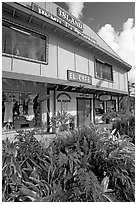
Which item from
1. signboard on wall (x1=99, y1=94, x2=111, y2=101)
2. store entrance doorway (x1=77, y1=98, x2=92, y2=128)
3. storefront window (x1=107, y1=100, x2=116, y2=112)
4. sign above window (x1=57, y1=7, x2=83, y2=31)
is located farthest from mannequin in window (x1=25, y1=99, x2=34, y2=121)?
storefront window (x1=107, y1=100, x2=116, y2=112)

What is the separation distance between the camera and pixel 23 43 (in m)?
7.56

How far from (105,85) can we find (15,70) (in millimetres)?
7421

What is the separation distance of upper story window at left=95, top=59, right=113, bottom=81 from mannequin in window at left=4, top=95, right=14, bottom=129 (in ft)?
21.1

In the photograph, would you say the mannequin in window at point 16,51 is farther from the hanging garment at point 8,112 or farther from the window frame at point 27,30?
the hanging garment at point 8,112

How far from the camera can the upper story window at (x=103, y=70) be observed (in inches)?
459

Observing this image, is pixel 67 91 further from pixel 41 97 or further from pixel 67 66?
pixel 41 97

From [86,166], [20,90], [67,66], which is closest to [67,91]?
[67,66]

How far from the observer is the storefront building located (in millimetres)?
6879

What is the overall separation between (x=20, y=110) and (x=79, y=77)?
404 cm

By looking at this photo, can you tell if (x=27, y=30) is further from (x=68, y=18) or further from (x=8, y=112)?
(x=68, y=18)

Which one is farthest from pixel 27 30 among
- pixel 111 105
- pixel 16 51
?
pixel 111 105

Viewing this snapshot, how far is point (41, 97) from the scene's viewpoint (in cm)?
824

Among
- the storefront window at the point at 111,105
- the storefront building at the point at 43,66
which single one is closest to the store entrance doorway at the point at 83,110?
the storefront building at the point at 43,66

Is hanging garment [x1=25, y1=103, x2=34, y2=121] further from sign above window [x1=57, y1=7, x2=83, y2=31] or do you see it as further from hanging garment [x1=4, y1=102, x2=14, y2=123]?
sign above window [x1=57, y1=7, x2=83, y2=31]
